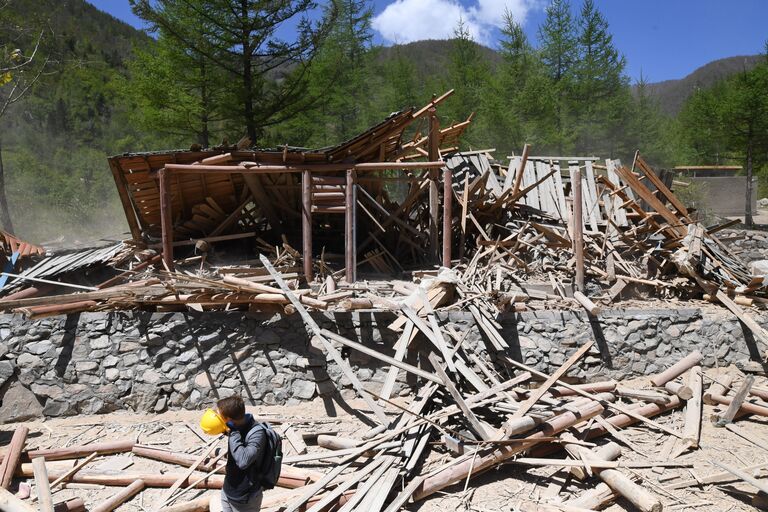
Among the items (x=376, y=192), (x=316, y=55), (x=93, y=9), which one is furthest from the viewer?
(x=93, y=9)

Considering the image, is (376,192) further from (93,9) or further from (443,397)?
(93,9)

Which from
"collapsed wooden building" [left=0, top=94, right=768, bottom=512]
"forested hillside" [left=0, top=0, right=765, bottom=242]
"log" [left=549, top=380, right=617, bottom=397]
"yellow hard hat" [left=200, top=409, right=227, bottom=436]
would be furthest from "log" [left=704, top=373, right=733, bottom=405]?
"forested hillside" [left=0, top=0, right=765, bottom=242]

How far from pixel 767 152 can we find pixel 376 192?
16874 millimetres

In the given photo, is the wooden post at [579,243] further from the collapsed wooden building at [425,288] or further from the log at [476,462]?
the log at [476,462]

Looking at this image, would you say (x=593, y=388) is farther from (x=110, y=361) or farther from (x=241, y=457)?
(x=110, y=361)

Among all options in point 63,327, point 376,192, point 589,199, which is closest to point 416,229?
point 376,192

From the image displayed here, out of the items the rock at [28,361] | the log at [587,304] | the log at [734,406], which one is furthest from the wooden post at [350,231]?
the log at [734,406]

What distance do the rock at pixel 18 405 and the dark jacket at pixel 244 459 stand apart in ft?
17.4

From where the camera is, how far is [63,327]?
8055 mm

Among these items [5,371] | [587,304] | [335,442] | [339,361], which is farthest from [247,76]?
[335,442]

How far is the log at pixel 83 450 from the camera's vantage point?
668 cm

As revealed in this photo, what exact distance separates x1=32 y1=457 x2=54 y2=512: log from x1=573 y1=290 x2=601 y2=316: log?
720 cm

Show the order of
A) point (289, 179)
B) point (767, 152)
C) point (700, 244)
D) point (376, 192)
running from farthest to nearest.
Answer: point (767, 152) < point (376, 192) < point (289, 179) < point (700, 244)

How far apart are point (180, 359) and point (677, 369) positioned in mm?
7754
